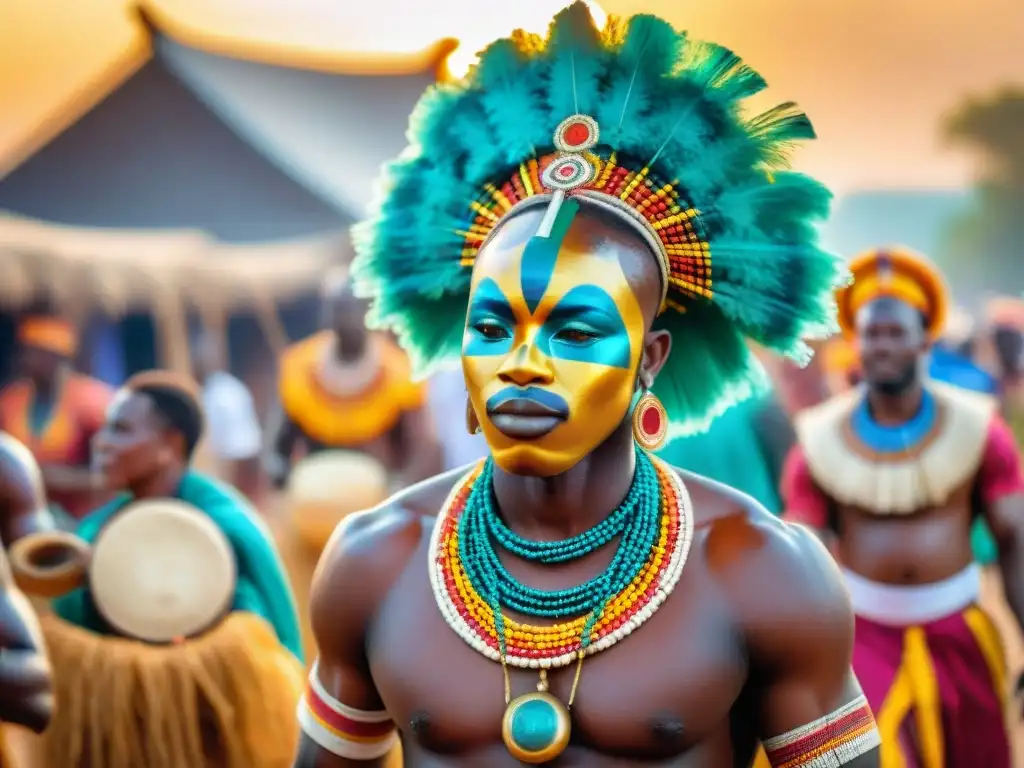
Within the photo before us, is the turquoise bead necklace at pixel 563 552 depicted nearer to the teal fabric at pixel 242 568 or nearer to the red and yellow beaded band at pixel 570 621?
the red and yellow beaded band at pixel 570 621

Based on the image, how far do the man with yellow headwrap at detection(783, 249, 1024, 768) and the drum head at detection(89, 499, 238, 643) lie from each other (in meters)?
2.14

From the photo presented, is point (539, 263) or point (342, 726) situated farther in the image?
point (342, 726)

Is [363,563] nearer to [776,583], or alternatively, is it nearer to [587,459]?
[587,459]

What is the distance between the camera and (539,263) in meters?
2.06

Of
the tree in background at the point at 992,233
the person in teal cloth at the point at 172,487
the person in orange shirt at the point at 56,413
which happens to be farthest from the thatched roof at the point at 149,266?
the person in teal cloth at the point at 172,487

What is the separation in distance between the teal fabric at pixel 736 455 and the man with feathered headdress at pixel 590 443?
2.48 metres

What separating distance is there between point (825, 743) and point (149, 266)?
27.4 ft

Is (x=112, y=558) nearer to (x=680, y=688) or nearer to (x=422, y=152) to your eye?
(x=422, y=152)

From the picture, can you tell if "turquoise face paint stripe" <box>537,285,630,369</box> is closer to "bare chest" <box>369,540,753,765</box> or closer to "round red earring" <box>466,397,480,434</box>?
"round red earring" <box>466,397,480,434</box>

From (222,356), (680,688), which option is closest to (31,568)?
(680,688)

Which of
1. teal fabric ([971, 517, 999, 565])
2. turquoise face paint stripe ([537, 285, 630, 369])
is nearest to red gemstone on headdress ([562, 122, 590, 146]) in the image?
turquoise face paint stripe ([537, 285, 630, 369])

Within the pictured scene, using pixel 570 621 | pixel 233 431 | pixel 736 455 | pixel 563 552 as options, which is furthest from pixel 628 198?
pixel 233 431

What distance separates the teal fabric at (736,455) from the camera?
15.9 feet

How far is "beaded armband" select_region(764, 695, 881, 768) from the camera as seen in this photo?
6.56ft
